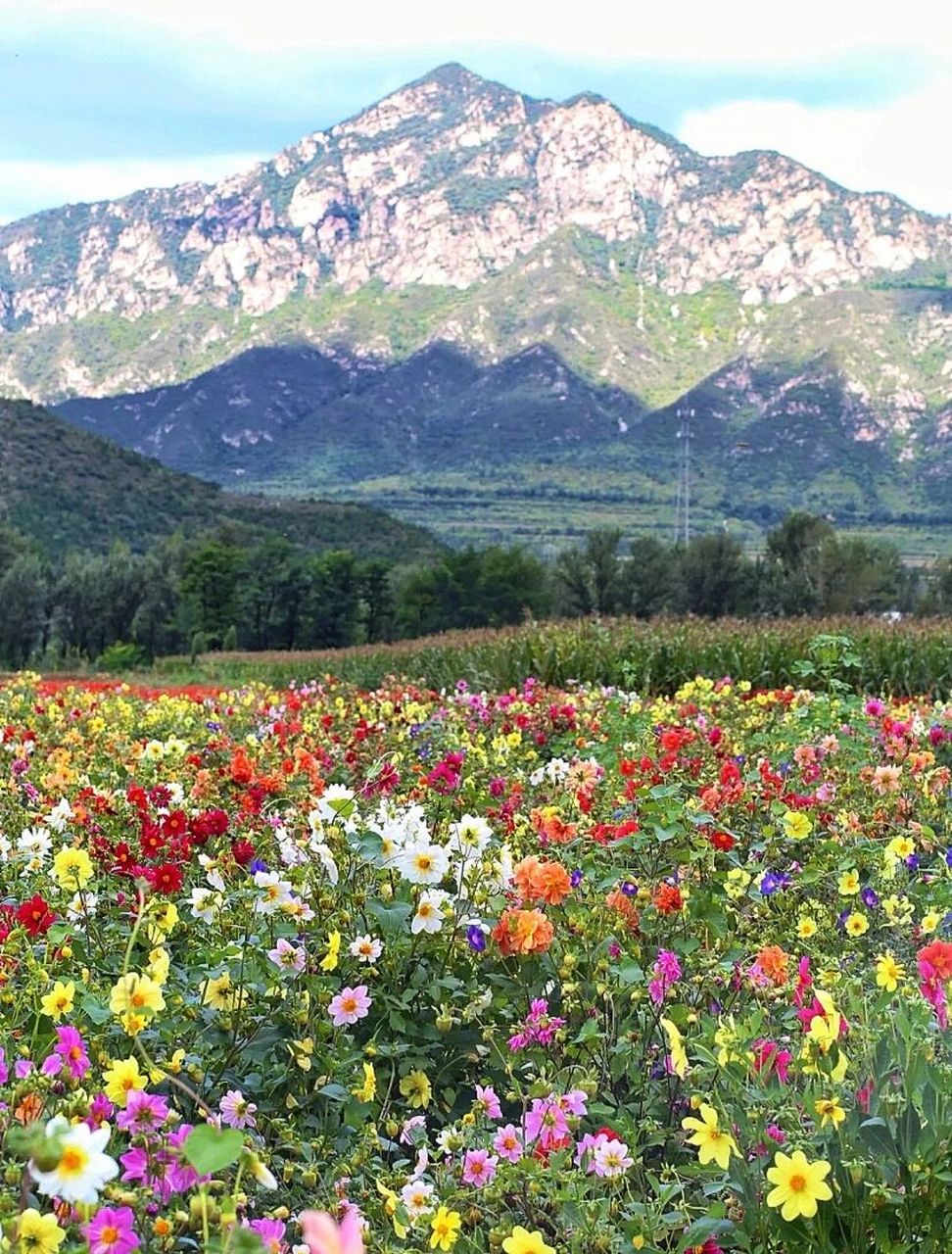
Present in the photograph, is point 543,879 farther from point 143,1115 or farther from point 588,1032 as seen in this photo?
point 143,1115

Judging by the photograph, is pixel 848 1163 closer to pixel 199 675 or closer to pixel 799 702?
pixel 799 702

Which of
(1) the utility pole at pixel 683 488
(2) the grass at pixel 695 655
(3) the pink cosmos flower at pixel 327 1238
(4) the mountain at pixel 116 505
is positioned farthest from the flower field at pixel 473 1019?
(1) the utility pole at pixel 683 488

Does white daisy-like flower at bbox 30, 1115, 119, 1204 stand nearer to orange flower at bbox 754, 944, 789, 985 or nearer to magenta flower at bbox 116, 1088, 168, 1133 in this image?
magenta flower at bbox 116, 1088, 168, 1133

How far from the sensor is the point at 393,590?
5506cm

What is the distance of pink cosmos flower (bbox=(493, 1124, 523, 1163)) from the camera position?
6.81ft

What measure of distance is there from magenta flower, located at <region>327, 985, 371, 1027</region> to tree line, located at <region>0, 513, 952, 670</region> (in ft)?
124

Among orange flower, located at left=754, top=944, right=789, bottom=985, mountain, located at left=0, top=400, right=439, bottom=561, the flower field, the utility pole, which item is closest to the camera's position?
the flower field

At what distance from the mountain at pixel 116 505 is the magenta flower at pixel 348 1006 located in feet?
210

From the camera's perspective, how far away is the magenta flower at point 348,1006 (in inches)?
95.8

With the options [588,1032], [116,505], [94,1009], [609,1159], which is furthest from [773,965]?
[116,505]

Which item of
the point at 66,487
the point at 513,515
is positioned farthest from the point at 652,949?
the point at 513,515

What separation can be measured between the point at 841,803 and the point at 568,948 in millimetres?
2144

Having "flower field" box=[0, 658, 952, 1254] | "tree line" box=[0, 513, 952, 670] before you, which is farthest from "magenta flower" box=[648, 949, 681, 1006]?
"tree line" box=[0, 513, 952, 670]

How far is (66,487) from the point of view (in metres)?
72.6
